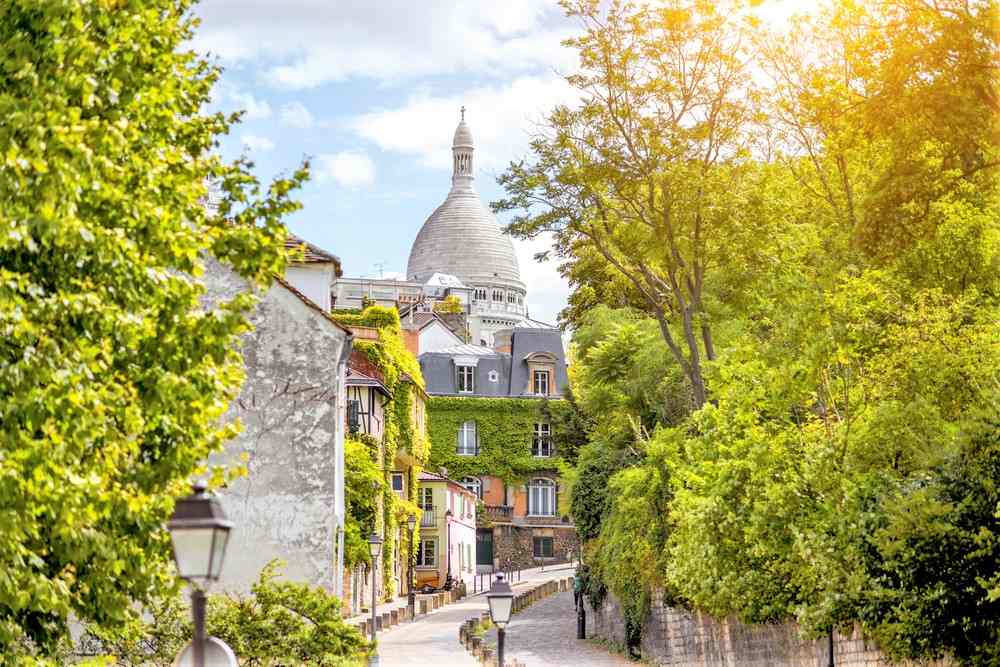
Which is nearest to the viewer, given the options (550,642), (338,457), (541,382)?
(338,457)

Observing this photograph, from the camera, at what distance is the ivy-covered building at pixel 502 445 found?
93.7 m

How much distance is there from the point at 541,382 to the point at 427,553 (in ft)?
84.4

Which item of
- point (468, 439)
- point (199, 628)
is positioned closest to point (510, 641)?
point (199, 628)

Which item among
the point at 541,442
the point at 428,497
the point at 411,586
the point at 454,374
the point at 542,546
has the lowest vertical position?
the point at 411,586

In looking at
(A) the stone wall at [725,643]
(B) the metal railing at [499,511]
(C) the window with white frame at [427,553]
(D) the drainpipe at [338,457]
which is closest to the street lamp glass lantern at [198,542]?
(A) the stone wall at [725,643]

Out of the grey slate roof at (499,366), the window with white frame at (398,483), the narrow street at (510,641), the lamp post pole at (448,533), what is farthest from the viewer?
the grey slate roof at (499,366)

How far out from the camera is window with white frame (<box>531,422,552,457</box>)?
95125 millimetres

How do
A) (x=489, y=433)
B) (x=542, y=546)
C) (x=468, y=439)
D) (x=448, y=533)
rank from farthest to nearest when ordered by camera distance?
(x=542, y=546) → (x=489, y=433) → (x=468, y=439) → (x=448, y=533)

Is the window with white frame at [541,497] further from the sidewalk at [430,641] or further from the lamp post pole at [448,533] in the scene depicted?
the sidewalk at [430,641]

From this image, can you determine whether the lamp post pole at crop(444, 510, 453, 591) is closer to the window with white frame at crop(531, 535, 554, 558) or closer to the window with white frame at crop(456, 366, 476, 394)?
the window with white frame at crop(456, 366, 476, 394)

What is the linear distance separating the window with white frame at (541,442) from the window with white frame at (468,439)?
3.81m

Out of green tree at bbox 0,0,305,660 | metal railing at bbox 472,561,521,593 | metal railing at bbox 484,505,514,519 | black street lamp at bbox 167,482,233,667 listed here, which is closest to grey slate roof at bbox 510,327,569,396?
metal railing at bbox 484,505,514,519

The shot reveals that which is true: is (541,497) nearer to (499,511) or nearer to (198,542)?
(499,511)

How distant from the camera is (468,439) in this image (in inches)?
3698
